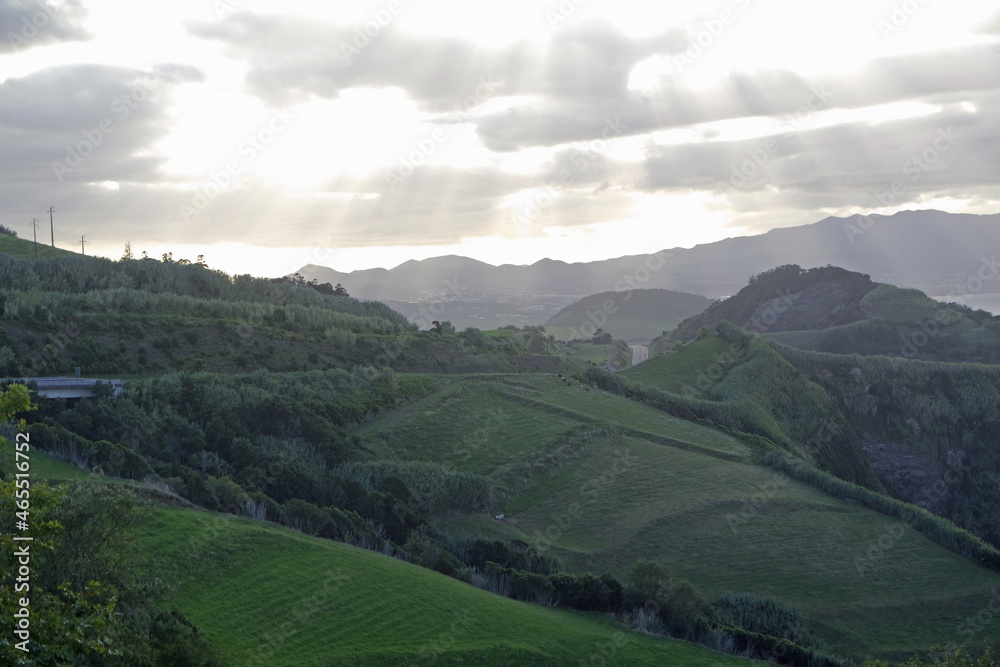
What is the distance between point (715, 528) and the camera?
18656 mm

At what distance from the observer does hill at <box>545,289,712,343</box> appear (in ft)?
328

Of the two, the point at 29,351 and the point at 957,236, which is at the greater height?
the point at 957,236

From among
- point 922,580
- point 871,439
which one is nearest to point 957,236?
point 871,439

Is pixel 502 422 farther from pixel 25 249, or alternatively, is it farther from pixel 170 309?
pixel 25 249

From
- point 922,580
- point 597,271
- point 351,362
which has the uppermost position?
point 597,271

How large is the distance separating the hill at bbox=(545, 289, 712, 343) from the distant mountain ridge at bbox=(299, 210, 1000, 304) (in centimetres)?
806

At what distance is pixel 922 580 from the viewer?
1781cm

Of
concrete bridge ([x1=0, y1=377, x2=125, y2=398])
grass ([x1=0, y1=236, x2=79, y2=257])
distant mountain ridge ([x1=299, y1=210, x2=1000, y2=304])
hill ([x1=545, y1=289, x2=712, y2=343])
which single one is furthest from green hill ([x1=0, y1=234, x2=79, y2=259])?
distant mountain ridge ([x1=299, y1=210, x2=1000, y2=304])

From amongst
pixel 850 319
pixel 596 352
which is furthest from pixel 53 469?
pixel 850 319

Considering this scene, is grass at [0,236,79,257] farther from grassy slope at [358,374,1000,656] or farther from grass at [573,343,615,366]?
grass at [573,343,615,366]

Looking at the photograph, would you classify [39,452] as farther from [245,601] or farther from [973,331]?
[973,331]

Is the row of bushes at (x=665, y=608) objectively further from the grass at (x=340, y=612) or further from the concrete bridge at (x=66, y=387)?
the concrete bridge at (x=66, y=387)

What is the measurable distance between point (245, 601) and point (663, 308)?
4513 inches

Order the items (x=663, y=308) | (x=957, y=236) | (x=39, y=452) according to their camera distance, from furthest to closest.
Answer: (x=957, y=236) < (x=663, y=308) < (x=39, y=452)
